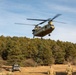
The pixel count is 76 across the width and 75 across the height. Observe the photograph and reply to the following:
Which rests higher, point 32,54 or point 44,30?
point 44,30

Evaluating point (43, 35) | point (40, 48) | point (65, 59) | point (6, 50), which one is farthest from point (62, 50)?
point (43, 35)

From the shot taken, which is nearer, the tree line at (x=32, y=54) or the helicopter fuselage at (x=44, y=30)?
the helicopter fuselage at (x=44, y=30)

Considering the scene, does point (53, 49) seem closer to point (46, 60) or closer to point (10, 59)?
point (46, 60)

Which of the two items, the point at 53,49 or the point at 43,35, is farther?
the point at 53,49

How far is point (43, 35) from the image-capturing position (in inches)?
1937

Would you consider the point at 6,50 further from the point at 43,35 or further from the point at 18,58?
the point at 43,35

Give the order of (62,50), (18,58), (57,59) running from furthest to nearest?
(62,50) → (57,59) → (18,58)

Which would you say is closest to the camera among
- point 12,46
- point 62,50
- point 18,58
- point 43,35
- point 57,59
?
point 43,35

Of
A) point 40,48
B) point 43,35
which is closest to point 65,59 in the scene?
point 40,48

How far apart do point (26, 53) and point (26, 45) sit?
19.3 feet

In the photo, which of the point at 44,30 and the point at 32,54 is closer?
the point at 44,30

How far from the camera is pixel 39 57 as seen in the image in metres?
110

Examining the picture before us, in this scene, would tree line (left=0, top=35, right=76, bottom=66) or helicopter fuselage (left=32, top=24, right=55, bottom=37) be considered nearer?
helicopter fuselage (left=32, top=24, right=55, bottom=37)

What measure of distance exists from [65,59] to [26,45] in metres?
19.6
